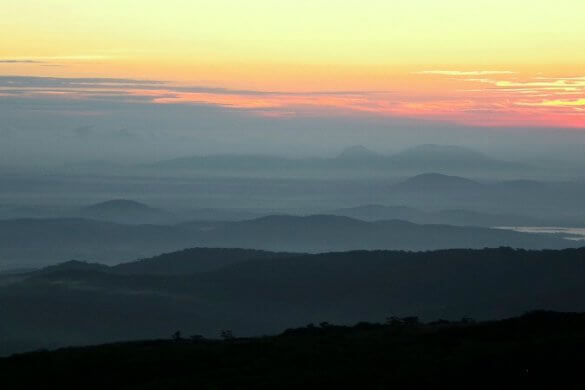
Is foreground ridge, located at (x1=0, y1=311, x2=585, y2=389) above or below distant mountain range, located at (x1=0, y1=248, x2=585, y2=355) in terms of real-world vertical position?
above

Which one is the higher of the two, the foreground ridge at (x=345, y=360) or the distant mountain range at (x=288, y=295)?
Result: the foreground ridge at (x=345, y=360)

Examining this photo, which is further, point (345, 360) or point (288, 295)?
point (288, 295)

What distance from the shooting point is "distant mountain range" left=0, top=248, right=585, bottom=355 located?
73.4m

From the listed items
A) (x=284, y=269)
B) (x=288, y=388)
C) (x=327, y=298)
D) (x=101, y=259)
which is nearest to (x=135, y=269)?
(x=284, y=269)

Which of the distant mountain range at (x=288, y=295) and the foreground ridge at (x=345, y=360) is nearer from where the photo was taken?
the foreground ridge at (x=345, y=360)

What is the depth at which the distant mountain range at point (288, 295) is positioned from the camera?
241 ft

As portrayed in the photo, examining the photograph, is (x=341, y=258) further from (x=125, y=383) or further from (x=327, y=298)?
(x=125, y=383)

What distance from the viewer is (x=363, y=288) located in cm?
8431

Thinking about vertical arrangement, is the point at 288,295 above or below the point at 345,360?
below

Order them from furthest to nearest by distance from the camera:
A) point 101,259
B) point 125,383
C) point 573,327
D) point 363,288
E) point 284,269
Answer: point 101,259
point 284,269
point 363,288
point 573,327
point 125,383

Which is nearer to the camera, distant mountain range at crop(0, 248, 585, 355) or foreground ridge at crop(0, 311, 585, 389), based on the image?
foreground ridge at crop(0, 311, 585, 389)

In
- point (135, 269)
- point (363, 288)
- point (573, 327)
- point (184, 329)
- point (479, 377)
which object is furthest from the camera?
point (135, 269)

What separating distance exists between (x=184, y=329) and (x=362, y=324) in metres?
46.1

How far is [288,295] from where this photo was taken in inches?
3383
